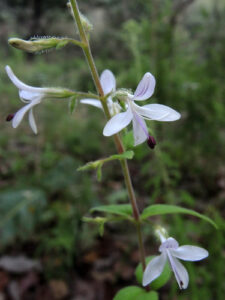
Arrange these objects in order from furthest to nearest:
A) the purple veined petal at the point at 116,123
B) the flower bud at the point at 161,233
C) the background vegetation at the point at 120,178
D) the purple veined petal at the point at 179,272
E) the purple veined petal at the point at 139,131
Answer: the background vegetation at the point at 120,178
the flower bud at the point at 161,233
the purple veined petal at the point at 179,272
the purple veined petal at the point at 139,131
the purple veined petal at the point at 116,123

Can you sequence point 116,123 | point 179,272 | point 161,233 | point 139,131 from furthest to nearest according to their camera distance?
point 161,233 < point 179,272 < point 139,131 < point 116,123

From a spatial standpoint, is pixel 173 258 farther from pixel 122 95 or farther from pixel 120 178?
pixel 120 178

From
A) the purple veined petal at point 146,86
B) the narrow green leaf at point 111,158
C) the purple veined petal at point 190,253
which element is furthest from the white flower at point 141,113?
the purple veined petal at point 190,253

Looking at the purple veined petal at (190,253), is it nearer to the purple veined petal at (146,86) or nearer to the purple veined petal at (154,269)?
the purple veined petal at (154,269)

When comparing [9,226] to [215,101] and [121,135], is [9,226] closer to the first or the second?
[121,135]

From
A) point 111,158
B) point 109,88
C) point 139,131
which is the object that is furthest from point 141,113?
point 109,88
